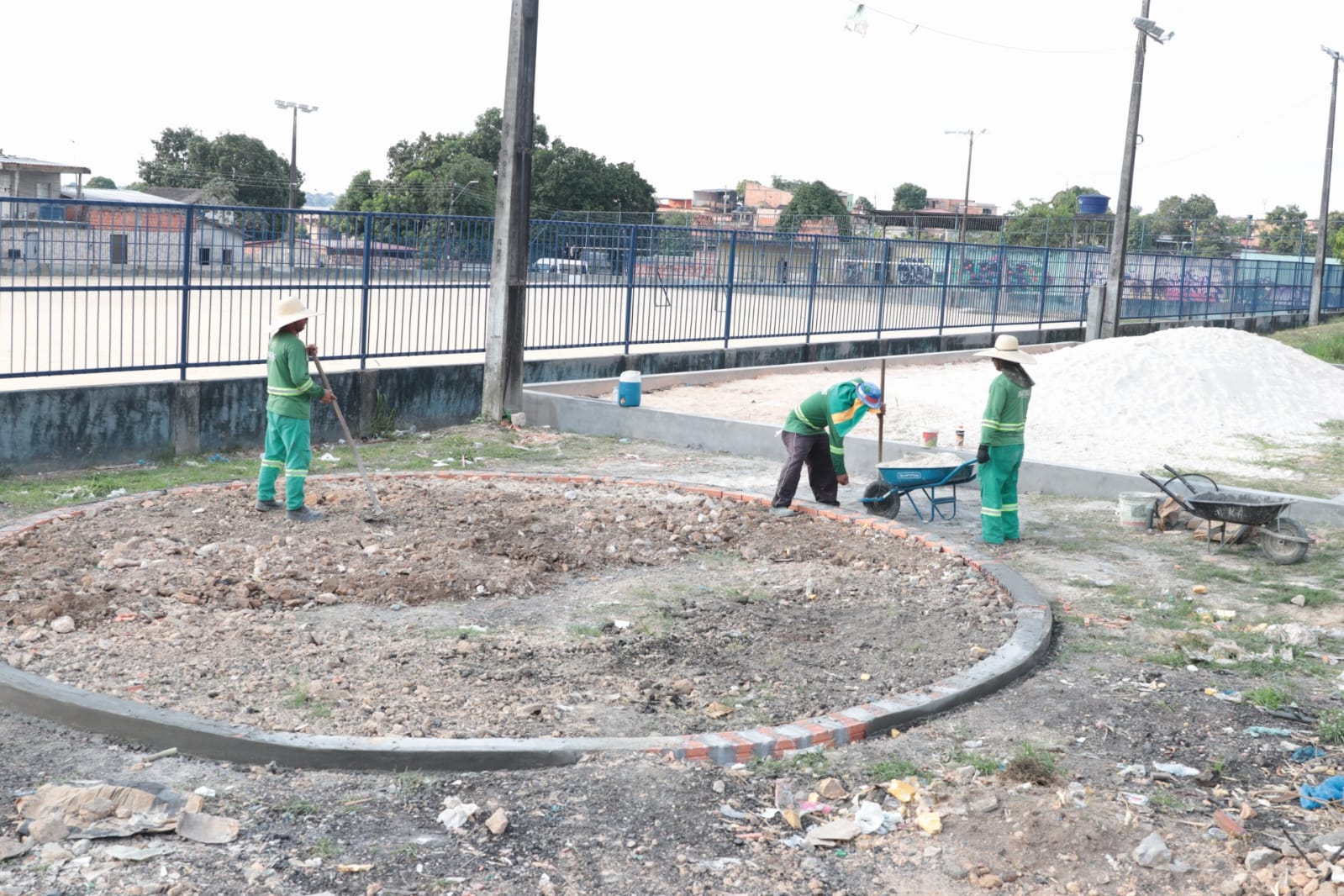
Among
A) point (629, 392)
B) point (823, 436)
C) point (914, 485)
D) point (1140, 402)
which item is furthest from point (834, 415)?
point (1140, 402)

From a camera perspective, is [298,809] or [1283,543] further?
[1283,543]

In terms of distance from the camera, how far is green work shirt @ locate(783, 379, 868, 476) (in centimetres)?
918

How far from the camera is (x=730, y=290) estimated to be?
1920 centimetres

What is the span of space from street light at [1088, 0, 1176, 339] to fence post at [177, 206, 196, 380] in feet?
62.6

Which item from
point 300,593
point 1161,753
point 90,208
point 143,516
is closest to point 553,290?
point 90,208

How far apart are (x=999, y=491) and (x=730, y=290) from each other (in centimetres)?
1027

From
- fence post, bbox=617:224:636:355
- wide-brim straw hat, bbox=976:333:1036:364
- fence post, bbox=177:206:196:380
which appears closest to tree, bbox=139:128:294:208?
fence post, bbox=617:224:636:355

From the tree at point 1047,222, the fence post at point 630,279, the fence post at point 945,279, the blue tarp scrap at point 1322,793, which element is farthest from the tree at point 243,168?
the blue tarp scrap at point 1322,793

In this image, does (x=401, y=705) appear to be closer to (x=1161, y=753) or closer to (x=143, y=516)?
(x=1161, y=753)

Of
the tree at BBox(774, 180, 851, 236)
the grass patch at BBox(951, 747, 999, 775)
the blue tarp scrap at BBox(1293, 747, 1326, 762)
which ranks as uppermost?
the tree at BBox(774, 180, 851, 236)

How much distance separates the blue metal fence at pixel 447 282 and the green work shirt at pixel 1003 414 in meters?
6.65

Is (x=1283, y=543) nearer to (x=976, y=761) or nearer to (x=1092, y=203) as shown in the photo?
(x=976, y=761)

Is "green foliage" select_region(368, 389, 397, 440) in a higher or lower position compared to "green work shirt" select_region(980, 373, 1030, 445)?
lower

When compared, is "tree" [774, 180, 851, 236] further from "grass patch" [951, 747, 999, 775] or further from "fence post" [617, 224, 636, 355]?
"grass patch" [951, 747, 999, 775]
